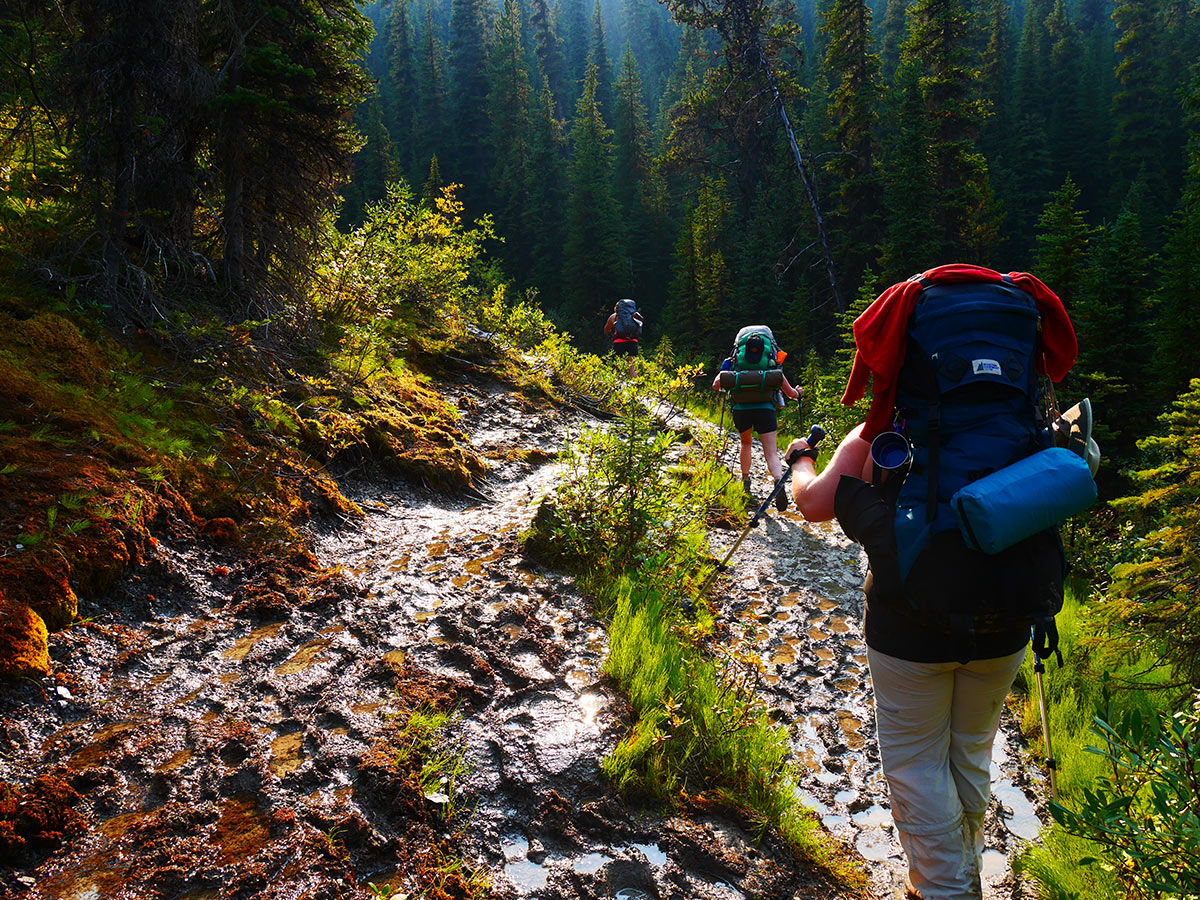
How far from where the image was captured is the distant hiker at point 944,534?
A: 2.05 meters

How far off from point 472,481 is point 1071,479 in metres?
5.26

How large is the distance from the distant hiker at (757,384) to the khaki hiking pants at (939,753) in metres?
4.56

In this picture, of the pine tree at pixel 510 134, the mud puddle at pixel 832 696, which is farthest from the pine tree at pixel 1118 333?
the pine tree at pixel 510 134

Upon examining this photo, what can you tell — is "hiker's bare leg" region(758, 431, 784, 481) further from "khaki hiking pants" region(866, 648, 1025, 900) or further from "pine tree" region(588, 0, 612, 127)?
"pine tree" region(588, 0, 612, 127)

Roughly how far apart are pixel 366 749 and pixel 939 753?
225 centimetres

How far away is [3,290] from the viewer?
431cm

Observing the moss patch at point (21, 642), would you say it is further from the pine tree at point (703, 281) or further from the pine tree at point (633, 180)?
the pine tree at point (633, 180)

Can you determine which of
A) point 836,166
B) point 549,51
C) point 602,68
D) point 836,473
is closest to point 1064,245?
point 836,473

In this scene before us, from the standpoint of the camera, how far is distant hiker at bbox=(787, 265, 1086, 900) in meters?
2.05

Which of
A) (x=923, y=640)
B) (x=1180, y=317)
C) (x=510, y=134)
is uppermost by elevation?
(x=510, y=134)

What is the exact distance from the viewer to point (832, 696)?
3943mm

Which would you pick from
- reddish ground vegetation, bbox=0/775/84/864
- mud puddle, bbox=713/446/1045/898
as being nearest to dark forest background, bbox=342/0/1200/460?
mud puddle, bbox=713/446/1045/898

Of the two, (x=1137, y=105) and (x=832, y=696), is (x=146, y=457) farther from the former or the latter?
(x=1137, y=105)

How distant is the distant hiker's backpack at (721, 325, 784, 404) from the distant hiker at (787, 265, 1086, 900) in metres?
4.58
